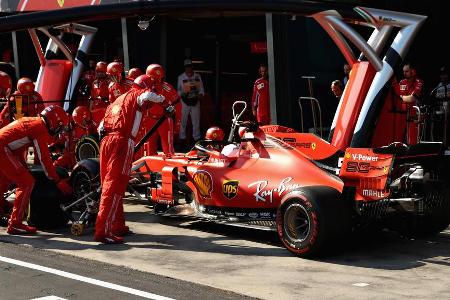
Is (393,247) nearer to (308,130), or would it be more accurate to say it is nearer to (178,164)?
(178,164)

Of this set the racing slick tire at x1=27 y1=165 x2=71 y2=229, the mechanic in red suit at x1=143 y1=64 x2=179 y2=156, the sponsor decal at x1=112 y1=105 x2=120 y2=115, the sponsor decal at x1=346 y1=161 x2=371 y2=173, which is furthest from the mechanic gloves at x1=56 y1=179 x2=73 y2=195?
the sponsor decal at x1=346 y1=161 x2=371 y2=173

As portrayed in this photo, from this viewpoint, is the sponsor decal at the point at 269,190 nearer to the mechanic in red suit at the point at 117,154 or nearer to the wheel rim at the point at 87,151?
the mechanic in red suit at the point at 117,154

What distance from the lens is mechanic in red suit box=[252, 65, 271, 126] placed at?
17859mm

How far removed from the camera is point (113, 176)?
388 inches

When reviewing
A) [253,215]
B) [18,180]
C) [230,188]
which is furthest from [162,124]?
[253,215]

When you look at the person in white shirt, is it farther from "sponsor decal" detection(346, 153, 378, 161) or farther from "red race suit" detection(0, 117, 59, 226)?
"sponsor decal" detection(346, 153, 378, 161)

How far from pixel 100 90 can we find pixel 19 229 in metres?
6.24

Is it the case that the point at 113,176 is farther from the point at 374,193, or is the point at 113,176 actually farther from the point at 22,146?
the point at 374,193

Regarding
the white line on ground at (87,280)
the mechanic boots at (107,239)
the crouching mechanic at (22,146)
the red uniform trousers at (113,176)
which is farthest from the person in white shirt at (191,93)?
the white line on ground at (87,280)

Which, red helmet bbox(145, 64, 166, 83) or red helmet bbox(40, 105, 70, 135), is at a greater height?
red helmet bbox(145, 64, 166, 83)

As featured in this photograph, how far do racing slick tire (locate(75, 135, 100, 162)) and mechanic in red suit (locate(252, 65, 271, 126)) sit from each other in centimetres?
405

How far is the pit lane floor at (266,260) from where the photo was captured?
25.3 feet

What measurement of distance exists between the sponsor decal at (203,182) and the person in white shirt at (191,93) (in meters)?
8.78

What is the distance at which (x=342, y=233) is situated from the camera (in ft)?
28.9
